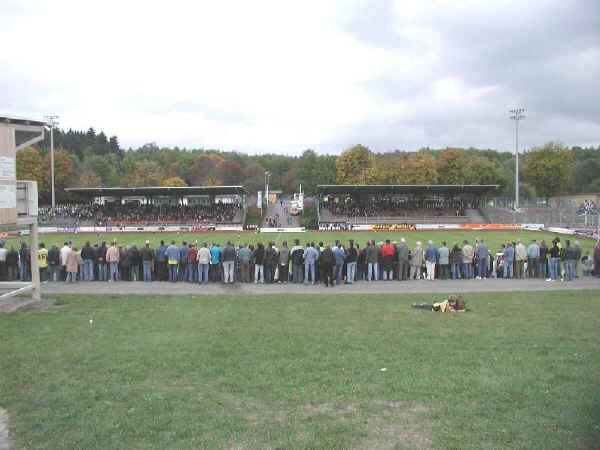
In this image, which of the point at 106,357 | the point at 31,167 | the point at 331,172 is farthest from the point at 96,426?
the point at 331,172

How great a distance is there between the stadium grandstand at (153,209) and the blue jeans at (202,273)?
36.6 m

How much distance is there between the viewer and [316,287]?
55.4 ft

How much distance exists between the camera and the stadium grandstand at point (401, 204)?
55.3 m

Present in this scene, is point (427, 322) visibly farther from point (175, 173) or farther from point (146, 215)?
point (175, 173)

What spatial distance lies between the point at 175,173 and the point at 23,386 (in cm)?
10102

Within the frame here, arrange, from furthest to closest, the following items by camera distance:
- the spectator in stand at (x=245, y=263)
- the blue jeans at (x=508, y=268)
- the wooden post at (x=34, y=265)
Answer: the blue jeans at (x=508, y=268) → the spectator in stand at (x=245, y=263) → the wooden post at (x=34, y=265)

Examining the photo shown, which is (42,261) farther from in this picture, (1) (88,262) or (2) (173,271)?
(2) (173,271)

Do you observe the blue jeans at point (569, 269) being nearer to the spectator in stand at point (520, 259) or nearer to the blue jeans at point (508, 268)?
the spectator in stand at point (520, 259)

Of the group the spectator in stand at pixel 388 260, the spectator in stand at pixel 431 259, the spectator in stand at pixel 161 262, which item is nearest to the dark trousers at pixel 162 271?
the spectator in stand at pixel 161 262

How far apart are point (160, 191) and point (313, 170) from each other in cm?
4064

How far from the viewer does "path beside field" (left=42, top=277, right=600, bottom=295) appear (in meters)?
15.9

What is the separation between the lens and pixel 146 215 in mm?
57344

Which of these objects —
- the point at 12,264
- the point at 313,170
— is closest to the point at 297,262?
the point at 12,264

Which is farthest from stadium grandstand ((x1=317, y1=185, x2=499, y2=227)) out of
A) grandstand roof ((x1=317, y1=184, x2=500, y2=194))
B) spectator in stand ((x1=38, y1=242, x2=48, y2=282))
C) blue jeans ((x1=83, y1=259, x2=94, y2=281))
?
spectator in stand ((x1=38, y1=242, x2=48, y2=282))
